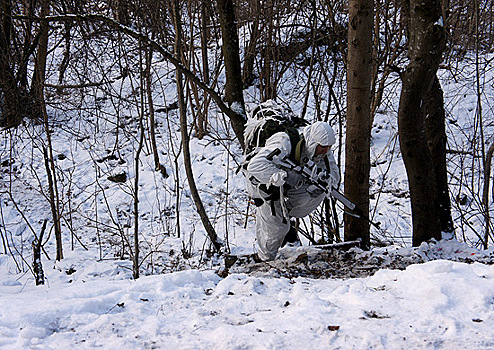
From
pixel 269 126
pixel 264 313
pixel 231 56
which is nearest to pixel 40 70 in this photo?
pixel 231 56

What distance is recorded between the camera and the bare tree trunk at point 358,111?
14.6 ft

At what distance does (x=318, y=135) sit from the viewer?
419cm

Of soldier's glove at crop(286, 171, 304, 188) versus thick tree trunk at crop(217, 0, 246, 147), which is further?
thick tree trunk at crop(217, 0, 246, 147)

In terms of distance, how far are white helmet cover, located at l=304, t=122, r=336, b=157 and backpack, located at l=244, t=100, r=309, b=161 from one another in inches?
6.3

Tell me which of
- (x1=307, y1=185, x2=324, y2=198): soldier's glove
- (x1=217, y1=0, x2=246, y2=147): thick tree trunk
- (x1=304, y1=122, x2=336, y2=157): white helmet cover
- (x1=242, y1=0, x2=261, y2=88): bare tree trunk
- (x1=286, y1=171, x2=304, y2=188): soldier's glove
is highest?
(x1=242, y1=0, x2=261, y2=88): bare tree trunk

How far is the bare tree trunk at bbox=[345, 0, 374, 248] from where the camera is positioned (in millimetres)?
4461

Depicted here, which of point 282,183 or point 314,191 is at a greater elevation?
point 282,183

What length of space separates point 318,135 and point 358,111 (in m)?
0.67

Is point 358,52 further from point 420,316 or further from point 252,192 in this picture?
point 420,316

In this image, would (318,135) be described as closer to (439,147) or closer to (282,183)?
(282,183)

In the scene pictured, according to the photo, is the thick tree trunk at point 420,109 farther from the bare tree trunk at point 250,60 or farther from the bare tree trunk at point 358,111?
the bare tree trunk at point 250,60

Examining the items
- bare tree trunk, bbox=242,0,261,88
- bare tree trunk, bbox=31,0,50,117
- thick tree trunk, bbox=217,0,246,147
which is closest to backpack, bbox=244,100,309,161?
thick tree trunk, bbox=217,0,246,147

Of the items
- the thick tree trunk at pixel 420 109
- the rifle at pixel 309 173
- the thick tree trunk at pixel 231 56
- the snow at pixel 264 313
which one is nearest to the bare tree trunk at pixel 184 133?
the thick tree trunk at pixel 231 56

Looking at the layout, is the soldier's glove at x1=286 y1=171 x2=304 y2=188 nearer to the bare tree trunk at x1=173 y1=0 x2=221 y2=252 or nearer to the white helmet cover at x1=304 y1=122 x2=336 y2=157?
the white helmet cover at x1=304 y1=122 x2=336 y2=157
